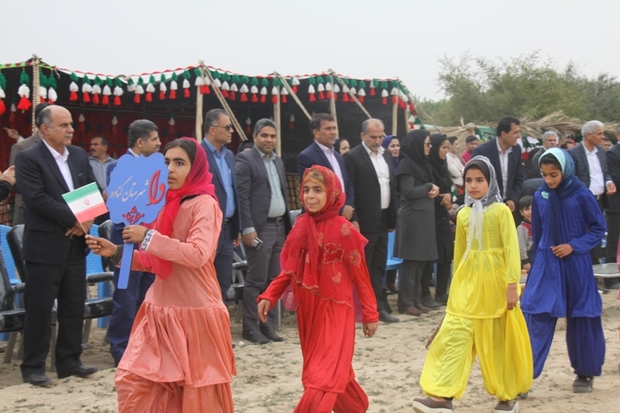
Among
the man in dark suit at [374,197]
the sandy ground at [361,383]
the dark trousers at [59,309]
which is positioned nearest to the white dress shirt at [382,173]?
the man in dark suit at [374,197]

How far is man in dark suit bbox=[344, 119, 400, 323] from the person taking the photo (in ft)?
29.5

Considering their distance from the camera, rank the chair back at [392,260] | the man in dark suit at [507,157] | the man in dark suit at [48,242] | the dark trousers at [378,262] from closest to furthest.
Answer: the man in dark suit at [48,242] → the dark trousers at [378,262] → the man in dark suit at [507,157] → the chair back at [392,260]

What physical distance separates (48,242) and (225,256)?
1.86 m

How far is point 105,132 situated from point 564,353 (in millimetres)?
9643

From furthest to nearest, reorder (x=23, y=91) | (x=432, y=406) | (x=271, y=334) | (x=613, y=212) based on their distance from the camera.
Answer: (x=613, y=212)
(x=23, y=91)
(x=271, y=334)
(x=432, y=406)

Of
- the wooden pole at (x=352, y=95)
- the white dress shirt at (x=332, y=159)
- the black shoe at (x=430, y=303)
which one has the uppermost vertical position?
the wooden pole at (x=352, y=95)

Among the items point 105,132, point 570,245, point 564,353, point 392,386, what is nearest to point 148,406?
point 392,386

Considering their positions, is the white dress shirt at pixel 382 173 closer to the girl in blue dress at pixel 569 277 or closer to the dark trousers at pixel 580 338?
the girl in blue dress at pixel 569 277

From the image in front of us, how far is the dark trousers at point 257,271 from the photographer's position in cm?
796

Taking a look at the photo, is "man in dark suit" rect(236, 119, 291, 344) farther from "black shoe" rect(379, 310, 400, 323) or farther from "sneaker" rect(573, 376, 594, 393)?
"sneaker" rect(573, 376, 594, 393)

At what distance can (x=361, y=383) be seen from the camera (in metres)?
6.35

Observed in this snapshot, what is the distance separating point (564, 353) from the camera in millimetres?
7504

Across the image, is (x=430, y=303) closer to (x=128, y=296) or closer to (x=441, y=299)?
(x=441, y=299)

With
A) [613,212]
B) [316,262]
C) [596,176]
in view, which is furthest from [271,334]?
[613,212]
